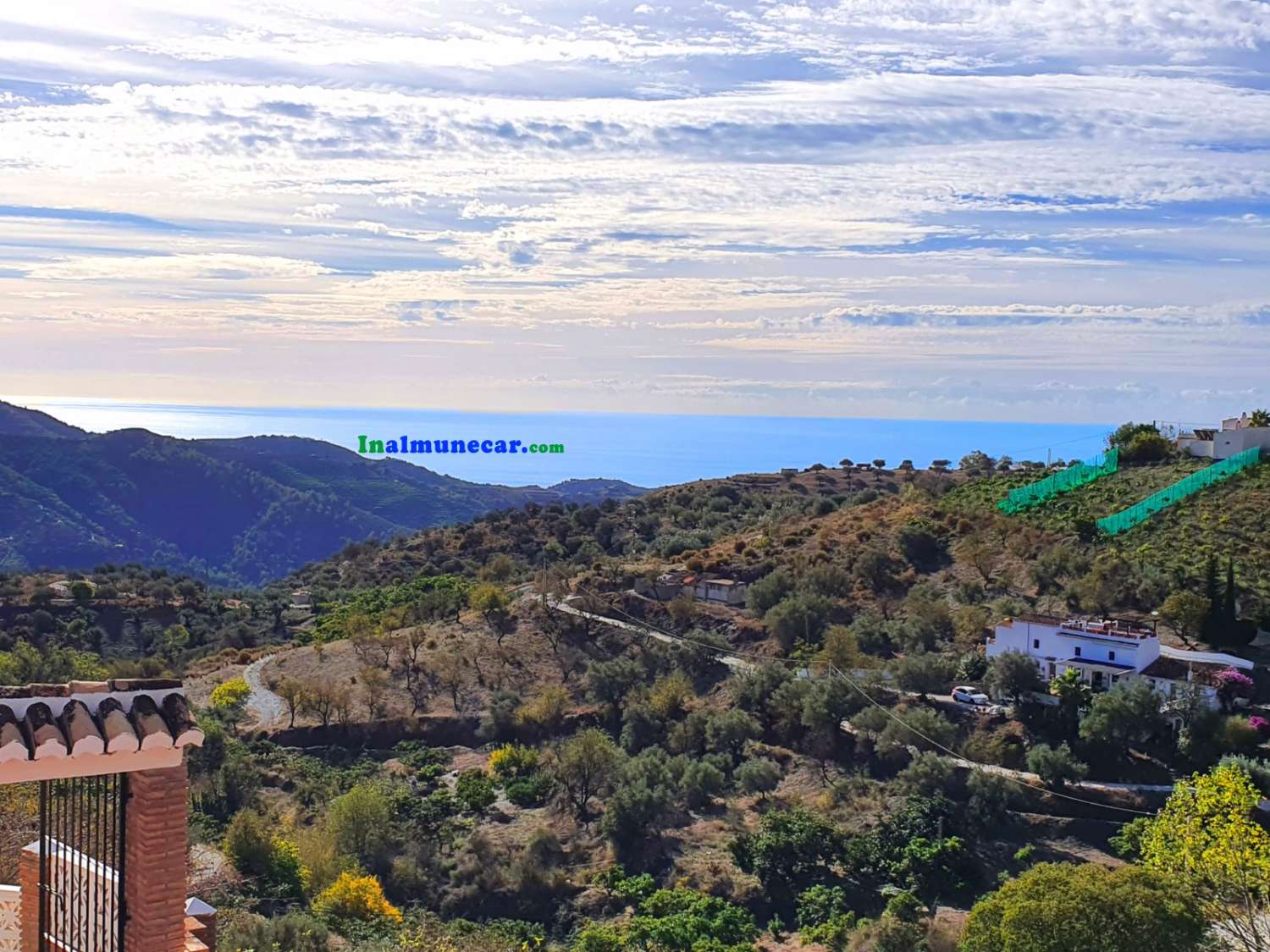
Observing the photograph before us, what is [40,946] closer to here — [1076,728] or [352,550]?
[1076,728]

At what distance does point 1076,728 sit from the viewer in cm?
2798

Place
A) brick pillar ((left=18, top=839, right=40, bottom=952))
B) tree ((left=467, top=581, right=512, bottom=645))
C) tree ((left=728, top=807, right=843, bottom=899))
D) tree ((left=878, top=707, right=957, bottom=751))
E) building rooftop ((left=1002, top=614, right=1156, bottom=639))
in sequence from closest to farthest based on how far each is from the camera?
brick pillar ((left=18, top=839, right=40, bottom=952)), tree ((left=728, top=807, right=843, bottom=899)), tree ((left=878, top=707, right=957, bottom=751)), building rooftop ((left=1002, top=614, right=1156, bottom=639)), tree ((left=467, top=581, right=512, bottom=645))

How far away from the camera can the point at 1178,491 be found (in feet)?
137

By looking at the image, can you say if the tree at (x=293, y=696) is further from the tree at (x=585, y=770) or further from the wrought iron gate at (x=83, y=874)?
the wrought iron gate at (x=83, y=874)

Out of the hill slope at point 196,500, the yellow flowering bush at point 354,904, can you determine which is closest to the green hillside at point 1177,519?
the yellow flowering bush at point 354,904

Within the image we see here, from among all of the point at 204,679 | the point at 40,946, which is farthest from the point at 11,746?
the point at 204,679

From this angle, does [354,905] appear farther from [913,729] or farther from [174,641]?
[174,641]

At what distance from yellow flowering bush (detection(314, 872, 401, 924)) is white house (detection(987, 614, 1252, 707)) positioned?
17.5m

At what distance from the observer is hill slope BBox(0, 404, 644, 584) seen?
8750 cm

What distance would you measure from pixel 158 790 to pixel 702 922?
16.2m

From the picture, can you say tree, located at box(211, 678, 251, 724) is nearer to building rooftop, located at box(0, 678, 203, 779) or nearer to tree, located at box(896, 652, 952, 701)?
tree, located at box(896, 652, 952, 701)

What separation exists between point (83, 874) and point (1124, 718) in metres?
24.5

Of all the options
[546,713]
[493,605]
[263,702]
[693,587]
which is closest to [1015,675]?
[546,713]

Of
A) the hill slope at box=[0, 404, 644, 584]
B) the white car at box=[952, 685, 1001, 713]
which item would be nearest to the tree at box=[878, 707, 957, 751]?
the white car at box=[952, 685, 1001, 713]
